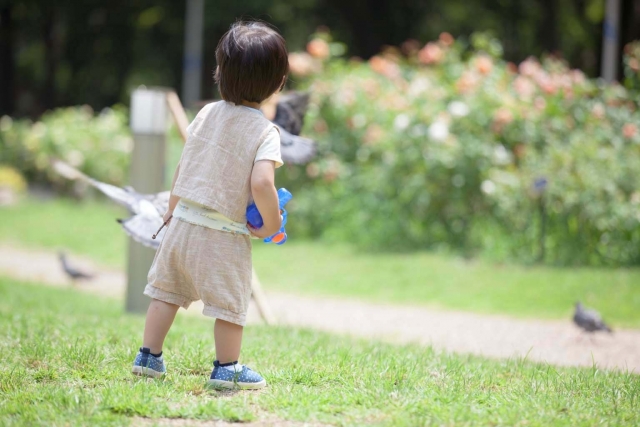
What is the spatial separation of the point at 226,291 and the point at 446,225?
6.73 m

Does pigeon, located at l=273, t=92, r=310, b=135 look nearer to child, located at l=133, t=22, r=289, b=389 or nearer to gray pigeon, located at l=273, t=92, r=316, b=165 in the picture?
gray pigeon, located at l=273, t=92, r=316, b=165

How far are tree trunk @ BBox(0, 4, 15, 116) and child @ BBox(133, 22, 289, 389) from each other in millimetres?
24992

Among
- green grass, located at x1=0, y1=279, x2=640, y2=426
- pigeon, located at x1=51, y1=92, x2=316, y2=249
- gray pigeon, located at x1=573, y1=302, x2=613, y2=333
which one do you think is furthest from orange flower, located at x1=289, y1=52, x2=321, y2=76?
green grass, located at x1=0, y1=279, x2=640, y2=426

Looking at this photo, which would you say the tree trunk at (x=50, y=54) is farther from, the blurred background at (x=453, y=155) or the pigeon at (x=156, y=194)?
the pigeon at (x=156, y=194)

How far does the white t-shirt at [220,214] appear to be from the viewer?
10.8ft

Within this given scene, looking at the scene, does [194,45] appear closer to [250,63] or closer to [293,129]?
[293,129]

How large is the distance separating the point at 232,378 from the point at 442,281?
5314 mm

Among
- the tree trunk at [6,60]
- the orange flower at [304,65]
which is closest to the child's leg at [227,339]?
the orange flower at [304,65]

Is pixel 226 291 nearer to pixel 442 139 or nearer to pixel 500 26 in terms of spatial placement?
pixel 442 139

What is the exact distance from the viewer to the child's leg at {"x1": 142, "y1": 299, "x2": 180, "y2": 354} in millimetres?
3424

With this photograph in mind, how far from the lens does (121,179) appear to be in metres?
14.5

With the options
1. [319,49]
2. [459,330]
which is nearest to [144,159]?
[459,330]

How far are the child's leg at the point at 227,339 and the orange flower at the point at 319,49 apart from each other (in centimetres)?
837

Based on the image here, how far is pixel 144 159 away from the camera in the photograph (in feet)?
21.6
